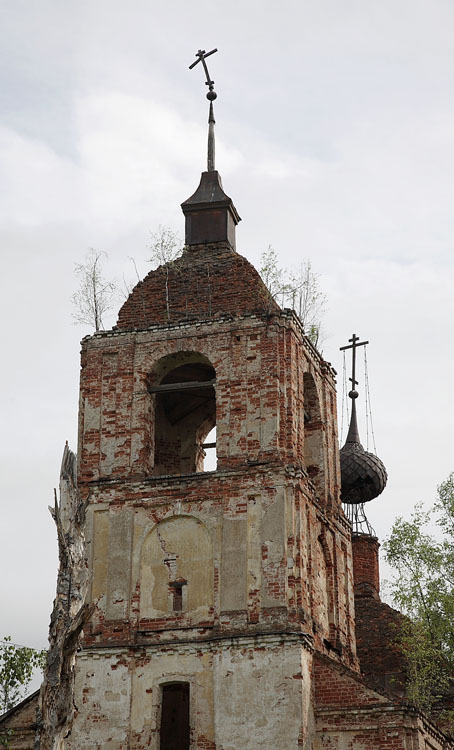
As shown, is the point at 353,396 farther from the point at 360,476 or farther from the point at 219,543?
the point at 219,543

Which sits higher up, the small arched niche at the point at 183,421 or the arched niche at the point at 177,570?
the small arched niche at the point at 183,421

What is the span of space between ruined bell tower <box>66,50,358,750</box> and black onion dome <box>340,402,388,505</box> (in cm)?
501

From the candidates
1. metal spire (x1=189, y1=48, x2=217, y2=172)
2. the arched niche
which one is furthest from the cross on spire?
the arched niche

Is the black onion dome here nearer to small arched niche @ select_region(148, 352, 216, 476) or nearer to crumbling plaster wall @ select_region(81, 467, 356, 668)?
small arched niche @ select_region(148, 352, 216, 476)

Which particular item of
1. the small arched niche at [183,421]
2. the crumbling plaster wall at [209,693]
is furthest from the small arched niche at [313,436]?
the crumbling plaster wall at [209,693]

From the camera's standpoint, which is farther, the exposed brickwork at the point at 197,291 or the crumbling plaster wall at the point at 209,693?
the exposed brickwork at the point at 197,291

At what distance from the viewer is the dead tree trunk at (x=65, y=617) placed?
16.1 metres

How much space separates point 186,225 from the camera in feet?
77.1

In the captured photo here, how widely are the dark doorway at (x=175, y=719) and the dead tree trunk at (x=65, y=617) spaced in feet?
14.9

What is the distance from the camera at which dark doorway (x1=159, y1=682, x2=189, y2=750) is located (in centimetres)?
2098

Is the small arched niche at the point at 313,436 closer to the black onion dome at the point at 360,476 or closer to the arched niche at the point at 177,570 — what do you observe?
the arched niche at the point at 177,570

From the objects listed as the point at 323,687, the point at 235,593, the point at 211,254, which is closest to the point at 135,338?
the point at 211,254

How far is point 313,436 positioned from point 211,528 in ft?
9.63

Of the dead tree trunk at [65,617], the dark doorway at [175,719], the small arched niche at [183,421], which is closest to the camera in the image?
the dead tree trunk at [65,617]
